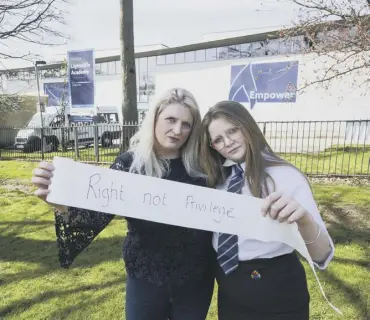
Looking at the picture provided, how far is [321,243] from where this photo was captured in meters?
1.40

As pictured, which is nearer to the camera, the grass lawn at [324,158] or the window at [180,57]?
the grass lawn at [324,158]

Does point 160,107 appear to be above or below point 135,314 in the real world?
above

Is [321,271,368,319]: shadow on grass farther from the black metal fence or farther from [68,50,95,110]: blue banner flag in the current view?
[68,50,95,110]: blue banner flag

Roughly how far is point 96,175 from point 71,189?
0.42 ft

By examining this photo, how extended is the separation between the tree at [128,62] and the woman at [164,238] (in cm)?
956

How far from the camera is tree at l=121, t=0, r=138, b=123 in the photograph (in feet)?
34.1

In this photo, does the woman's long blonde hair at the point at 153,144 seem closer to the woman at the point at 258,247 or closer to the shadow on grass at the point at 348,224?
the woman at the point at 258,247

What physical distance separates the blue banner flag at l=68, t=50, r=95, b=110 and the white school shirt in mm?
12503

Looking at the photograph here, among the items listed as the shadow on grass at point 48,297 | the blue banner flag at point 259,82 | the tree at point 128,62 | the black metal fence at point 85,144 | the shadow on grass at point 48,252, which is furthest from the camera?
the blue banner flag at point 259,82

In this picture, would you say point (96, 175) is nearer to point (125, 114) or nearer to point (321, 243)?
point (321, 243)

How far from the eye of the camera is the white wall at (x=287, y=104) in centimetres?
1750

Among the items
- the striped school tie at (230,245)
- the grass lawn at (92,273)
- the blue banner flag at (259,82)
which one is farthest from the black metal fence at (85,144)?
the striped school tie at (230,245)

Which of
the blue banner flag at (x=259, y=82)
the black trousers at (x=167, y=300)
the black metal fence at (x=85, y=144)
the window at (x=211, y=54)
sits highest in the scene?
the window at (x=211, y=54)

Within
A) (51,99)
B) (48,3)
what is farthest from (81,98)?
(51,99)
